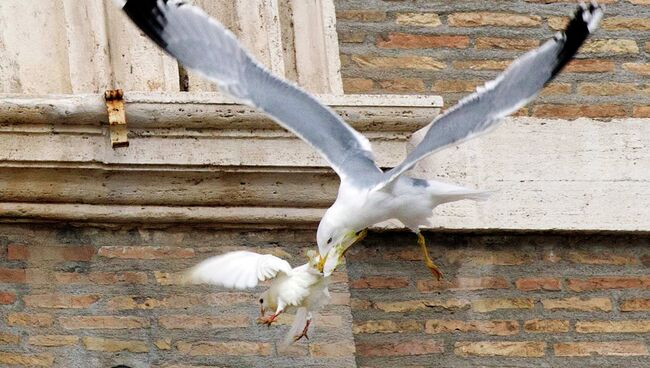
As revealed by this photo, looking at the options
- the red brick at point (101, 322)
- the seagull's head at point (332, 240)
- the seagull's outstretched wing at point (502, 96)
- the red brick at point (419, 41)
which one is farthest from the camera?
the red brick at point (419, 41)

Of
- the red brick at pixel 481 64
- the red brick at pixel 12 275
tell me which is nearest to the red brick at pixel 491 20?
the red brick at pixel 481 64

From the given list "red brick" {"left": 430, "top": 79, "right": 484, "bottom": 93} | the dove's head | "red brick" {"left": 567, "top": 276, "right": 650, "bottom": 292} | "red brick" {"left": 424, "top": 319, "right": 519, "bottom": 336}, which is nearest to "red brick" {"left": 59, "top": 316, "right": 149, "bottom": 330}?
the dove's head

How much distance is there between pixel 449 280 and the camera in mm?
8062

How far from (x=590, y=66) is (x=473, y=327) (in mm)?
891

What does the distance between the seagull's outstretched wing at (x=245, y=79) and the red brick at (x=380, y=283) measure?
77 cm

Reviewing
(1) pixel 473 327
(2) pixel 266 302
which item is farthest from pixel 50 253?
(1) pixel 473 327

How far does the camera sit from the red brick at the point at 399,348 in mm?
7938

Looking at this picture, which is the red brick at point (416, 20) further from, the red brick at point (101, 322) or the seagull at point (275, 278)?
the red brick at point (101, 322)

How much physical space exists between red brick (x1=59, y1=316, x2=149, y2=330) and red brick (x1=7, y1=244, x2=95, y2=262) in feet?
0.58

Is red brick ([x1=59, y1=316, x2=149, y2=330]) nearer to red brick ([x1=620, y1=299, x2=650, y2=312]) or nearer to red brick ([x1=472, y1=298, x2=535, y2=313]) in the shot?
red brick ([x1=472, y1=298, x2=535, y2=313])

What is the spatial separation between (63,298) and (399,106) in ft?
3.52

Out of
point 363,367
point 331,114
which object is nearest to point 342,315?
point 363,367

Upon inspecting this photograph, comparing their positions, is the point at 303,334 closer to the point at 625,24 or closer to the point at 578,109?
the point at 578,109

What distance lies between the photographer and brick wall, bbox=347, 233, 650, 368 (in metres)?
7.98
